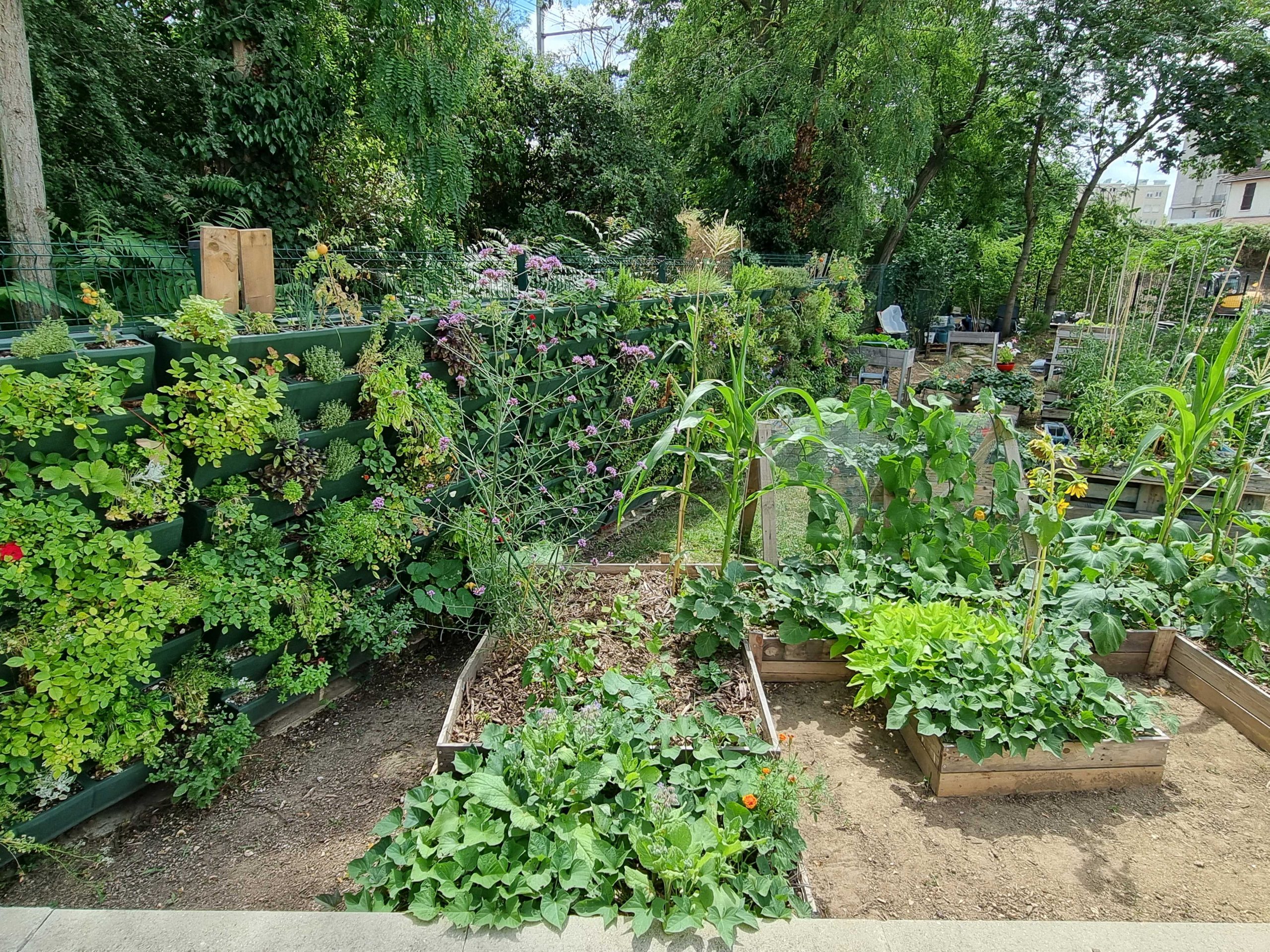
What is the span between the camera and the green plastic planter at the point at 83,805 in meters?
1.94

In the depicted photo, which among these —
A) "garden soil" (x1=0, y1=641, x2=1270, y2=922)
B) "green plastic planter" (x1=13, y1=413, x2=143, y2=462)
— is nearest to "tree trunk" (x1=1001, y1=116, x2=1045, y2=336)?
"garden soil" (x1=0, y1=641, x2=1270, y2=922)

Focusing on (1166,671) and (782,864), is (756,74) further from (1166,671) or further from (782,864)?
(782,864)

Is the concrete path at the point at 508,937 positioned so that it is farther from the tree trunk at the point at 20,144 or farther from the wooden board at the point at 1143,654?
the tree trunk at the point at 20,144

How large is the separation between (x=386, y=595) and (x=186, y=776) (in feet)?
2.98

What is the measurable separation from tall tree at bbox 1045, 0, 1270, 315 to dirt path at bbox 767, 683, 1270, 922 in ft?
43.2

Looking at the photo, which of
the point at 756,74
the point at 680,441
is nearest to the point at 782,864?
the point at 680,441

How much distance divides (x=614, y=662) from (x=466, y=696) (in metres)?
0.55

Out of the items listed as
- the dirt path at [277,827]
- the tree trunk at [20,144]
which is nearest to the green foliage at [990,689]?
the dirt path at [277,827]

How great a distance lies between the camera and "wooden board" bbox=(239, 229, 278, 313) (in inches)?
94.6

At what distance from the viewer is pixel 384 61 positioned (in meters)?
5.34

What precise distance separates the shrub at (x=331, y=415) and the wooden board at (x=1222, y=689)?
3.53 meters

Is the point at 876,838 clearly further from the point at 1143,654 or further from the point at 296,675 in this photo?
the point at 296,675

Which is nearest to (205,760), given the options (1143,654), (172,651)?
(172,651)

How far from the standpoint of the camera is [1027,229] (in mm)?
14312
